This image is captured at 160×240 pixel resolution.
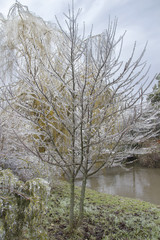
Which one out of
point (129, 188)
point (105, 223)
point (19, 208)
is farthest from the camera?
point (129, 188)

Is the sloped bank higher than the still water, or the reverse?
the sloped bank

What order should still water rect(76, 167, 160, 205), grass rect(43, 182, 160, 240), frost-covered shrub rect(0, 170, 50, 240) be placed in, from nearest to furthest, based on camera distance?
frost-covered shrub rect(0, 170, 50, 240) < grass rect(43, 182, 160, 240) < still water rect(76, 167, 160, 205)

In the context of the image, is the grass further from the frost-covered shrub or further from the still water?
the still water

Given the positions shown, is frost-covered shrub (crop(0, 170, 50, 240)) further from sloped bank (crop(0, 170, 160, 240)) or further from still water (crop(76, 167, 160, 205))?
still water (crop(76, 167, 160, 205))

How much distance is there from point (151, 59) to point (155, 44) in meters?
A: 0.35

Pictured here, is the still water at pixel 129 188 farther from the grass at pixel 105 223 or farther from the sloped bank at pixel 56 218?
the grass at pixel 105 223

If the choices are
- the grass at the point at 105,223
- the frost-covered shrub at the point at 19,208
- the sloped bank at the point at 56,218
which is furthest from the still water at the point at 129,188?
the frost-covered shrub at the point at 19,208

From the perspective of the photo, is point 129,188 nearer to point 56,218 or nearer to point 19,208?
point 56,218

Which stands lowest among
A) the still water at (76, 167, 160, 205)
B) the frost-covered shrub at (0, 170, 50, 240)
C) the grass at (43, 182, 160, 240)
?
the still water at (76, 167, 160, 205)

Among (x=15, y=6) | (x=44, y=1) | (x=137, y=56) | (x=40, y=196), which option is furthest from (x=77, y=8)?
(x=15, y=6)

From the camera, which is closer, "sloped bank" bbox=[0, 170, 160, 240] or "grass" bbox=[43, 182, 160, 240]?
"sloped bank" bbox=[0, 170, 160, 240]

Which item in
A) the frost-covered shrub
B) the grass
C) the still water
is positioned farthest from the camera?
the still water

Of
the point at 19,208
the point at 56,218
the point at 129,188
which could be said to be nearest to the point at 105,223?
the point at 56,218

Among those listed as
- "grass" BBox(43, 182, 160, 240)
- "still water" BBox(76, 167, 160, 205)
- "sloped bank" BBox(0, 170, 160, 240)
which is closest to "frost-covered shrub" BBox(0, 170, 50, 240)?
"sloped bank" BBox(0, 170, 160, 240)
